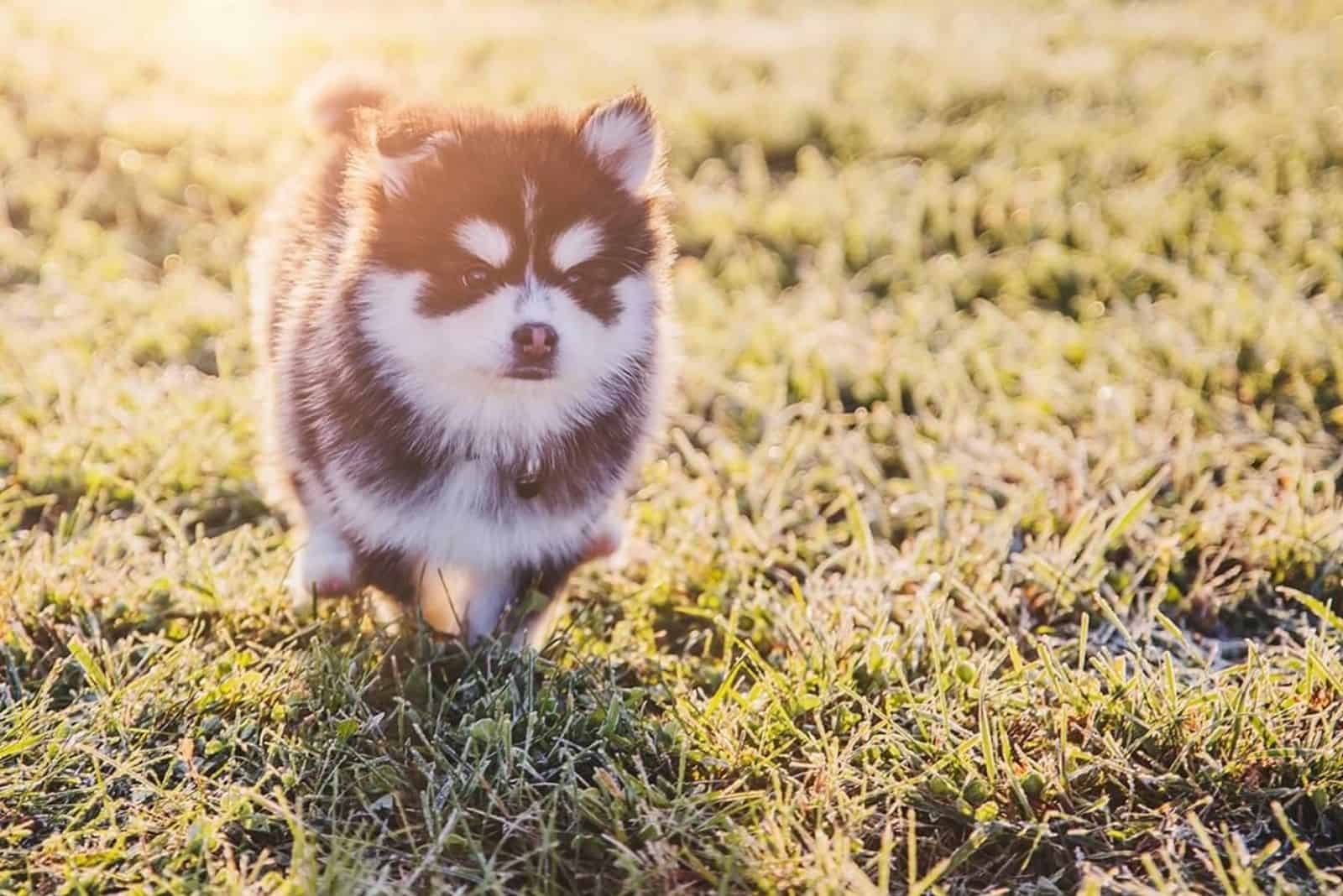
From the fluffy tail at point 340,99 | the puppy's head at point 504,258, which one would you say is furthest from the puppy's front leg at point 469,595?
the fluffy tail at point 340,99

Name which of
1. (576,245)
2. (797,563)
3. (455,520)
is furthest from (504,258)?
(797,563)

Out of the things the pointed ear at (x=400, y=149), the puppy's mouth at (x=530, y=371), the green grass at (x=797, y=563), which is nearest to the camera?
the green grass at (x=797, y=563)

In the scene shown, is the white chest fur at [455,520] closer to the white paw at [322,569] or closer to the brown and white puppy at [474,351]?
the brown and white puppy at [474,351]

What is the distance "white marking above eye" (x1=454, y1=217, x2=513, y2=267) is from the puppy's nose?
0.61 feet

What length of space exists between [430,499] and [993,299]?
11.4 feet

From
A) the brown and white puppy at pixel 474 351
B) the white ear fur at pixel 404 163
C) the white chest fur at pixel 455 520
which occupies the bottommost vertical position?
the white chest fur at pixel 455 520

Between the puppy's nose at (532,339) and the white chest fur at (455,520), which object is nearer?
the puppy's nose at (532,339)

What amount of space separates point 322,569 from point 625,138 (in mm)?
1305

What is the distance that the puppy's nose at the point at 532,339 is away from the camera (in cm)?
282

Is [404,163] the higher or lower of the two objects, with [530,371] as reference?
higher

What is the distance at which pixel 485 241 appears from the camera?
2.89 meters

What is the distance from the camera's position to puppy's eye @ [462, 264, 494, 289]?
9.55ft

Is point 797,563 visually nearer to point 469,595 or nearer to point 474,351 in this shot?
point 469,595

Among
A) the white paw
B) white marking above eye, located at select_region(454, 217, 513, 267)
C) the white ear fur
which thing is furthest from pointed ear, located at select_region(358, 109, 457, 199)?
the white paw
